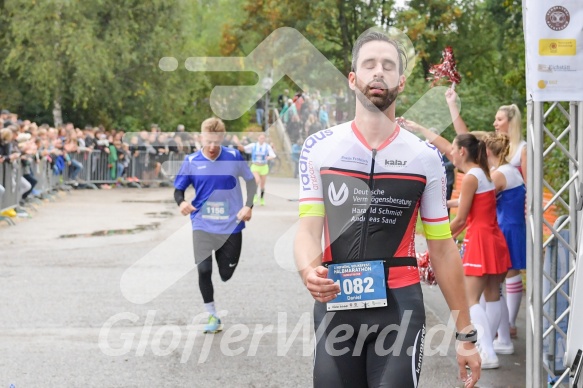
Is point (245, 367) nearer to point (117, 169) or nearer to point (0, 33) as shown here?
point (117, 169)

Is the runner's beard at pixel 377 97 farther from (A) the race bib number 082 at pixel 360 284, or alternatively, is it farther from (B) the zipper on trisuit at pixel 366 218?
(A) the race bib number 082 at pixel 360 284

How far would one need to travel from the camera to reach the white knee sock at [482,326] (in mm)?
8195

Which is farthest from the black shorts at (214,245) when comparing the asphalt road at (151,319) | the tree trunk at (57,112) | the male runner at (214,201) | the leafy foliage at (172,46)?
the tree trunk at (57,112)

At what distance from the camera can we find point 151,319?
33.6 feet

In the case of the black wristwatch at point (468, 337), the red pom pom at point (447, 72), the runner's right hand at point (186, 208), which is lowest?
the black wristwatch at point (468, 337)

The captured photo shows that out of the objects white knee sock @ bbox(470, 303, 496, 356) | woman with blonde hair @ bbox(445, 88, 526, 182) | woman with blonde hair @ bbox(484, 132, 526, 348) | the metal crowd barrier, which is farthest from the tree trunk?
white knee sock @ bbox(470, 303, 496, 356)

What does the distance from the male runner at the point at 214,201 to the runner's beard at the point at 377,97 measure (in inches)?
215

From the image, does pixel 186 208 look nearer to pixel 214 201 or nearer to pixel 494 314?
pixel 214 201

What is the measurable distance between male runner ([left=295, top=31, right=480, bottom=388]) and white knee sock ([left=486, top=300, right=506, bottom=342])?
3.82 m

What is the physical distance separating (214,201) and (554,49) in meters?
4.58

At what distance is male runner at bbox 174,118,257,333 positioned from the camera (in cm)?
996

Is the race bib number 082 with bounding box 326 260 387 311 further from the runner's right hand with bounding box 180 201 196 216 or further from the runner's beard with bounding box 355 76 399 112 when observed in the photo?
the runner's right hand with bounding box 180 201 196 216

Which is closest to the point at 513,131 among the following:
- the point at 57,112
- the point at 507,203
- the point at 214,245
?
the point at 507,203

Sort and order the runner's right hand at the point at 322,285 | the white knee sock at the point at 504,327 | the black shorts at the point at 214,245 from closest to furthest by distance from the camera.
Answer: the runner's right hand at the point at 322,285 → the white knee sock at the point at 504,327 → the black shorts at the point at 214,245
